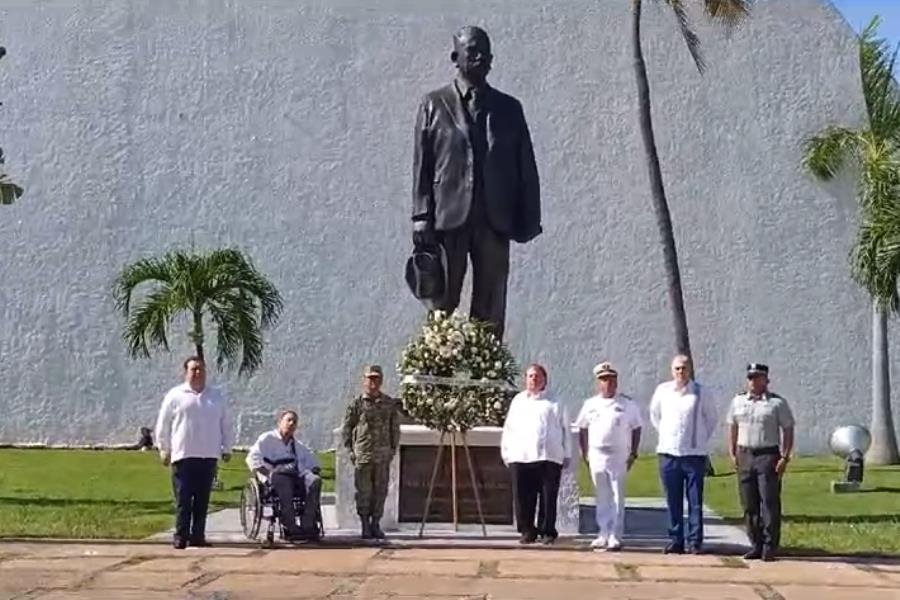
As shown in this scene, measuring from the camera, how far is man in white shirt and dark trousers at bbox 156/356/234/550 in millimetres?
12492

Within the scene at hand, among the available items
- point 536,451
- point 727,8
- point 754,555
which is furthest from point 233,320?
point 754,555

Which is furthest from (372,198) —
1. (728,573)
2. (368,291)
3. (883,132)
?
(728,573)

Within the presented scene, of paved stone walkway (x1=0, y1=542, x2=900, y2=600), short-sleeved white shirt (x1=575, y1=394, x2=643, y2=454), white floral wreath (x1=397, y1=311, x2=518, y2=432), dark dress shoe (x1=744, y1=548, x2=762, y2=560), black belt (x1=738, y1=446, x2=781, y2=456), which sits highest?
white floral wreath (x1=397, y1=311, x2=518, y2=432)

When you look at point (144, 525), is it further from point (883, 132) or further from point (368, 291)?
point (883, 132)

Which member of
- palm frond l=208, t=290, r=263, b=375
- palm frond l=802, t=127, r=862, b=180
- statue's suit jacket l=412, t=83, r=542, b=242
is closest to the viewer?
statue's suit jacket l=412, t=83, r=542, b=242

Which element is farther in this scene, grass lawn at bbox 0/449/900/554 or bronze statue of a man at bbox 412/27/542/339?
grass lawn at bbox 0/449/900/554

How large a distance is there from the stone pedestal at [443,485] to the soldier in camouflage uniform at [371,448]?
38 centimetres

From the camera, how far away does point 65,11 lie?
86.7 feet

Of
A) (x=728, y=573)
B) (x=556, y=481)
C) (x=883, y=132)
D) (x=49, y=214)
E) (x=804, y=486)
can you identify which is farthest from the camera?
(x=49, y=214)

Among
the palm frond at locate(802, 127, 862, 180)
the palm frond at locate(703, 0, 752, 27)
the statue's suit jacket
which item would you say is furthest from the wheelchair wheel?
the palm frond at locate(802, 127, 862, 180)

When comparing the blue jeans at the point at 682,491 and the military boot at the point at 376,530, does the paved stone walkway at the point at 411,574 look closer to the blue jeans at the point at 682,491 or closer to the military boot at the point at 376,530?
the blue jeans at the point at 682,491

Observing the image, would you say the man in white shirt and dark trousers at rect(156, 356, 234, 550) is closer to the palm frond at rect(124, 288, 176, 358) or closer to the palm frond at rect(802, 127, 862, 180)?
the palm frond at rect(124, 288, 176, 358)

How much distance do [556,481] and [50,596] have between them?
4511 mm

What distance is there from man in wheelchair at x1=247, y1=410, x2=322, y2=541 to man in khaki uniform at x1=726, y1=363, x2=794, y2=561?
3.27m
